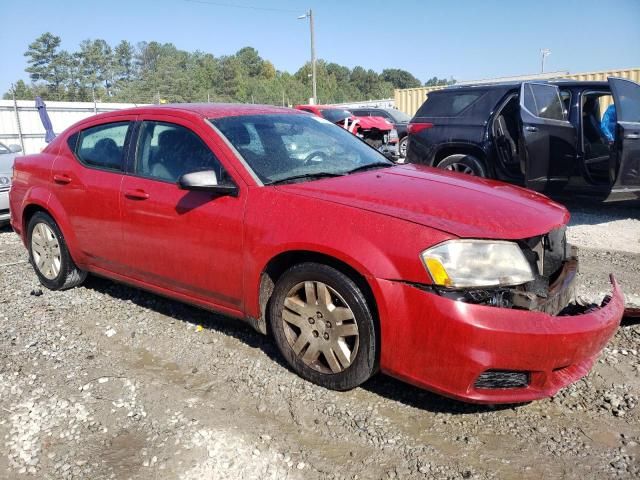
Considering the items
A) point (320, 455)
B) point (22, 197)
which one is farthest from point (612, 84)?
point (22, 197)

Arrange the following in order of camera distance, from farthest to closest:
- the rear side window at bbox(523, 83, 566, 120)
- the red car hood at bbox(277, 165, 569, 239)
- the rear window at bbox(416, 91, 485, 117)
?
the rear window at bbox(416, 91, 485, 117), the rear side window at bbox(523, 83, 566, 120), the red car hood at bbox(277, 165, 569, 239)

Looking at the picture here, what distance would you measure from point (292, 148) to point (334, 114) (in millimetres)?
12009

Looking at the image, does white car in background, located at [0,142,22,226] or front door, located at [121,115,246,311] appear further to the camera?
white car in background, located at [0,142,22,226]

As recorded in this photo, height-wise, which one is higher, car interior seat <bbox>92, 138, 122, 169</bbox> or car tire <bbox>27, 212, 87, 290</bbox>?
car interior seat <bbox>92, 138, 122, 169</bbox>

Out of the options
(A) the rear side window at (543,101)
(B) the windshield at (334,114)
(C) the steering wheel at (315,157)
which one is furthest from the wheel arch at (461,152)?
(B) the windshield at (334,114)

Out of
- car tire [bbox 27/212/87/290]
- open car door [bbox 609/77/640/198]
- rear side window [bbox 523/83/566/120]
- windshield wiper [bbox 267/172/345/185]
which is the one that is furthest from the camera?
rear side window [bbox 523/83/566/120]

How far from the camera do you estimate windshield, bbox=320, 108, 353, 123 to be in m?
14.9

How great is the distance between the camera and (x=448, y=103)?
7.93 m

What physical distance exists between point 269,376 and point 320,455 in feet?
2.67

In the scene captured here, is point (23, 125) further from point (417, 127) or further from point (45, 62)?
point (45, 62)

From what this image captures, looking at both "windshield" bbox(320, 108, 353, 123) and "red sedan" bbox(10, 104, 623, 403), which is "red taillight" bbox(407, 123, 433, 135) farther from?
"windshield" bbox(320, 108, 353, 123)

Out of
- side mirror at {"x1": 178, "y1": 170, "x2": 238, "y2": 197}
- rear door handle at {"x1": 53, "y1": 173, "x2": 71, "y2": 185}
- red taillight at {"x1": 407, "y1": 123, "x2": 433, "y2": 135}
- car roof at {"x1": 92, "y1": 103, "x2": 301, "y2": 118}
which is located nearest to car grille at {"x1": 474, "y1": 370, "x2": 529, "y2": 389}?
side mirror at {"x1": 178, "y1": 170, "x2": 238, "y2": 197}

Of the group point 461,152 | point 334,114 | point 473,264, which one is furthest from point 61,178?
point 334,114

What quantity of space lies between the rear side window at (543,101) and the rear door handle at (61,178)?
5471 millimetres
